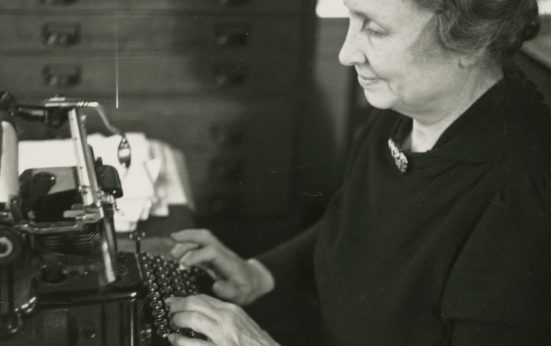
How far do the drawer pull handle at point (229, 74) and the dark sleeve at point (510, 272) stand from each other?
5.81ft

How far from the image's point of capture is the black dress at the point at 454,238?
3.53 ft

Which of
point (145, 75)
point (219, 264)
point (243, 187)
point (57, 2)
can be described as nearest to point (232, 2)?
point (145, 75)

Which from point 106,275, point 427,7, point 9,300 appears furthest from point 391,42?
point 9,300

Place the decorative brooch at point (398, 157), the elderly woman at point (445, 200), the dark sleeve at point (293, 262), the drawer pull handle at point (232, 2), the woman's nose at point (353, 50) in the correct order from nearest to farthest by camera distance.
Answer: the elderly woman at point (445, 200)
the woman's nose at point (353, 50)
the decorative brooch at point (398, 157)
the dark sleeve at point (293, 262)
the drawer pull handle at point (232, 2)

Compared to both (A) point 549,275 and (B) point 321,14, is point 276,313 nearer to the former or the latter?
(A) point 549,275

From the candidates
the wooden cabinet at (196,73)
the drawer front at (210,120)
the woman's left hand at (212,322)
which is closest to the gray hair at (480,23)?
the woman's left hand at (212,322)

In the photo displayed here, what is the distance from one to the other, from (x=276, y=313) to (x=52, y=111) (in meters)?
0.67

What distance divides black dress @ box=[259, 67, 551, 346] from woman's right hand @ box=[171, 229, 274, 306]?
14 cm

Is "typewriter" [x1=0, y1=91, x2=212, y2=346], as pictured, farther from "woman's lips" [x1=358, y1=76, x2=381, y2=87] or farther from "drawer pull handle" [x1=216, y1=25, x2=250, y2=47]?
"drawer pull handle" [x1=216, y1=25, x2=250, y2=47]

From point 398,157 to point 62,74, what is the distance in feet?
5.40

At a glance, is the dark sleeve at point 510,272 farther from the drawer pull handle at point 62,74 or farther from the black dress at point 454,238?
the drawer pull handle at point 62,74

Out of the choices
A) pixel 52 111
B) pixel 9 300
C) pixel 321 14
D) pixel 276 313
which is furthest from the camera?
pixel 321 14

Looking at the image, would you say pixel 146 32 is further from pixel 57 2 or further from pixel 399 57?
pixel 399 57

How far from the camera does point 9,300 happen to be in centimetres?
98
